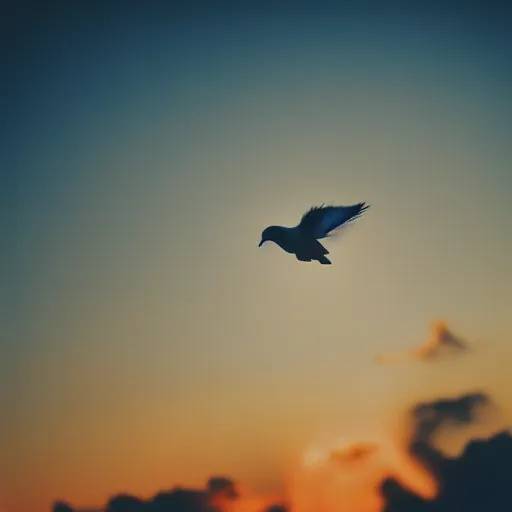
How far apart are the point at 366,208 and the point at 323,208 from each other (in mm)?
1716

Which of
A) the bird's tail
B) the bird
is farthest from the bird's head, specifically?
the bird's tail

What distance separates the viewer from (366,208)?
83.7 feet

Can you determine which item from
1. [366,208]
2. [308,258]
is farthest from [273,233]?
[366,208]

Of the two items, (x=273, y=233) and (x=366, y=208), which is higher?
(x=273, y=233)

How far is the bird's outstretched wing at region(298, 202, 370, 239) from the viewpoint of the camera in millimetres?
25688

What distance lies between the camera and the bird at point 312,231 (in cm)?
2586

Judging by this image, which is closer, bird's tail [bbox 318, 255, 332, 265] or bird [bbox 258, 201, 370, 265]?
bird [bbox 258, 201, 370, 265]

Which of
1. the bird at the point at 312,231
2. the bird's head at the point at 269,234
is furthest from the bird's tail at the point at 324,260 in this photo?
the bird's head at the point at 269,234

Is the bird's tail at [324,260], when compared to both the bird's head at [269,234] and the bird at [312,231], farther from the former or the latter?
the bird's head at [269,234]

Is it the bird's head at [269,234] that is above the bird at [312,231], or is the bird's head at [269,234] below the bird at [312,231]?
above

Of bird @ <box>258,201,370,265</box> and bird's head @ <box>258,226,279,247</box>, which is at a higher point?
bird's head @ <box>258,226,279,247</box>

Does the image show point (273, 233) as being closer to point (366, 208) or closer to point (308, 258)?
point (308, 258)

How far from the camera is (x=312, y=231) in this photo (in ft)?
87.8

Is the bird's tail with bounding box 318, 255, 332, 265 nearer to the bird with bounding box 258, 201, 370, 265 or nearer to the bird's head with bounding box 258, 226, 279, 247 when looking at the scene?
the bird with bounding box 258, 201, 370, 265
